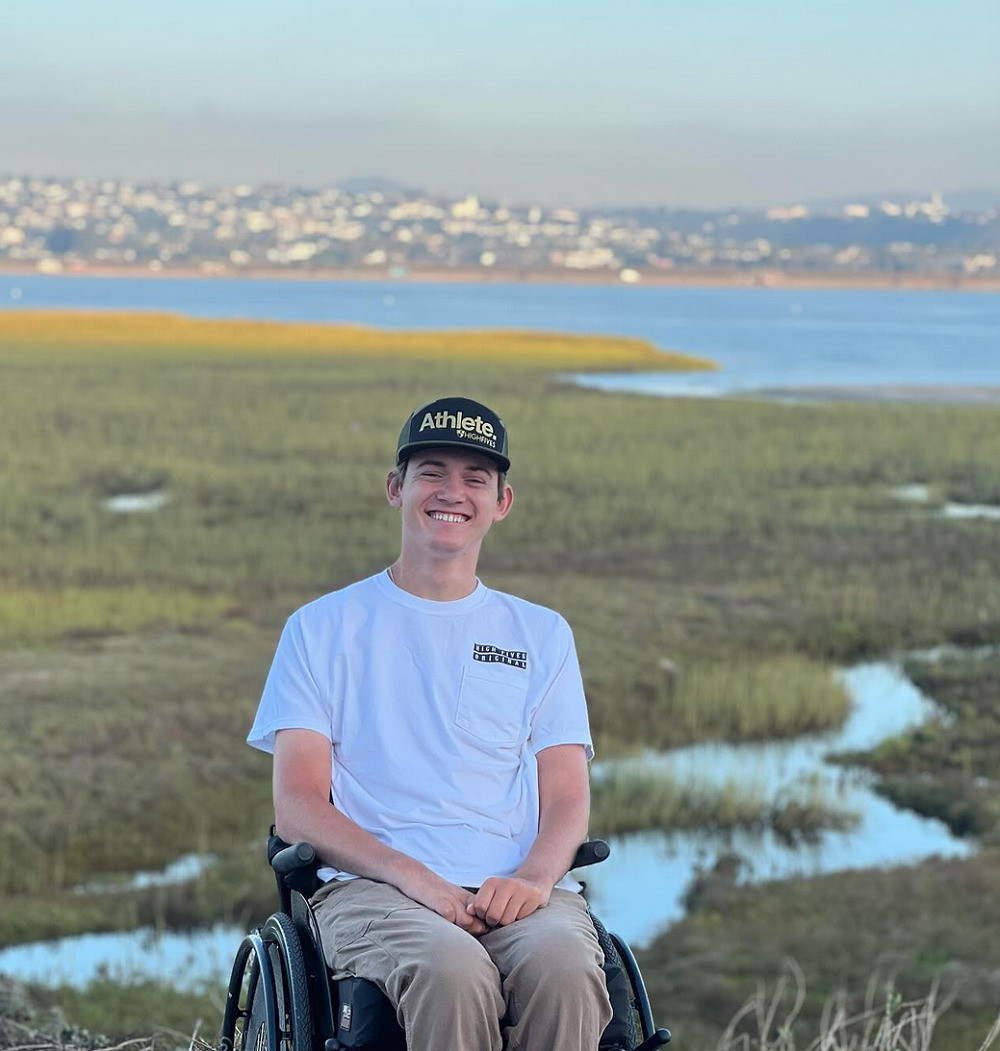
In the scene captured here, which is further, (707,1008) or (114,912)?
(114,912)

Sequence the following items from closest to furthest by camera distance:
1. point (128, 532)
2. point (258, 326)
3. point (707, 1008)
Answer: point (707, 1008), point (128, 532), point (258, 326)

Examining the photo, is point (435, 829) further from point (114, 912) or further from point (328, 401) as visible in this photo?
point (328, 401)

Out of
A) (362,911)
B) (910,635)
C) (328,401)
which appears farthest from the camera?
(328,401)

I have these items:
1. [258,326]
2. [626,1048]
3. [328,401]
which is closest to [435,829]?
[626,1048]

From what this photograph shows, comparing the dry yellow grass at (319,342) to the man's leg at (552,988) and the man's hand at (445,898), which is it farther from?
the man's leg at (552,988)

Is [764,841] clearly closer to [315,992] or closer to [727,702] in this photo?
[727,702]

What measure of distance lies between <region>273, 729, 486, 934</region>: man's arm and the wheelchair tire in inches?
12.1

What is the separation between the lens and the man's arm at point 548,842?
3234 millimetres

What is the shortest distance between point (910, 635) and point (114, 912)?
9.25m

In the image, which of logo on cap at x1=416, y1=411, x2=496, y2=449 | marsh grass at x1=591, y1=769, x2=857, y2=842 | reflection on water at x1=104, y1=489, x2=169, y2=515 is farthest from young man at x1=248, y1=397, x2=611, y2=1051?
reflection on water at x1=104, y1=489, x2=169, y2=515

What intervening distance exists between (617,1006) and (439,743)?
2.10ft

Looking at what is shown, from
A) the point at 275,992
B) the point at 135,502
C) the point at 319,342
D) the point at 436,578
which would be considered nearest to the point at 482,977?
the point at 275,992

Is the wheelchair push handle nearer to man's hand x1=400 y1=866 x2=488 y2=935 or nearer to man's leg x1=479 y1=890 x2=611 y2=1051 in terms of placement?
man's hand x1=400 y1=866 x2=488 y2=935

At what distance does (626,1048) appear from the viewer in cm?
329
